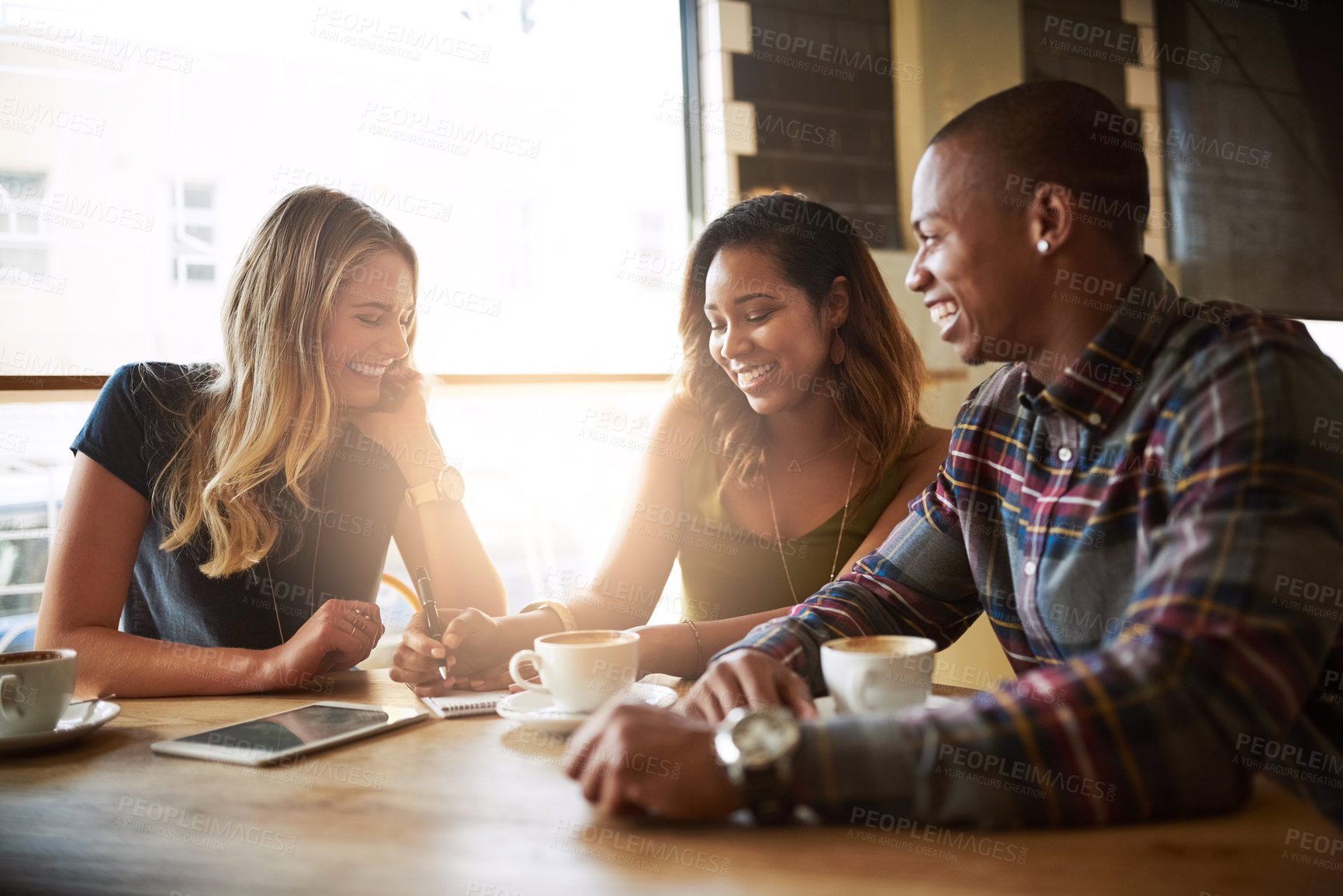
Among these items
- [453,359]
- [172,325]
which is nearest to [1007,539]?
[453,359]

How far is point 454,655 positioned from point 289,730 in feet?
1.10

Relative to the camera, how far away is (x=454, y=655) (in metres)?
1.38

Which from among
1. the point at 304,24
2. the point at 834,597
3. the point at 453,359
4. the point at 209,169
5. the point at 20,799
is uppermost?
the point at 304,24

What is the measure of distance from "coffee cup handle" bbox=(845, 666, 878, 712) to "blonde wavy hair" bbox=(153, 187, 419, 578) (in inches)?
43.3

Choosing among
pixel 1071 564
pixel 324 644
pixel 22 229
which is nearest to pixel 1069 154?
pixel 1071 564

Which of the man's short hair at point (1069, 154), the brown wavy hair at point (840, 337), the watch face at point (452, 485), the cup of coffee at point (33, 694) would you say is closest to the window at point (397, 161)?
the watch face at point (452, 485)

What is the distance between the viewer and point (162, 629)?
1.72 metres

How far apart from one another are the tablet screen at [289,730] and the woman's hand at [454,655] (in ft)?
0.55

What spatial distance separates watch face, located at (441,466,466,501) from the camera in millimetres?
1906

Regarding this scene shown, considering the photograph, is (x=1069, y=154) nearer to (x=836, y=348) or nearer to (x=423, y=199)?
(x=836, y=348)

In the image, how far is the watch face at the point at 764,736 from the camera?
2.42ft

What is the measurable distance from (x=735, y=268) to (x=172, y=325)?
1801mm

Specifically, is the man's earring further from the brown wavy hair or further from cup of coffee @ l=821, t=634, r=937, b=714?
cup of coffee @ l=821, t=634, r=937, b=714

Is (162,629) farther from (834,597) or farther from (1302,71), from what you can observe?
(1302,71)
